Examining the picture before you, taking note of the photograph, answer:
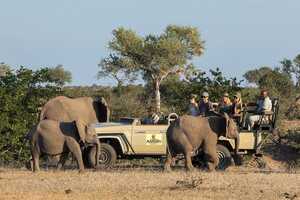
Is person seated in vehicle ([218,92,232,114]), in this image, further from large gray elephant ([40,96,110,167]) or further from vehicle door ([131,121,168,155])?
large gray elephant ([40,96,110,167])

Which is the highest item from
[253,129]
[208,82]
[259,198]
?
[208,82]

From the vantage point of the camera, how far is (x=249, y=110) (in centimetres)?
2123

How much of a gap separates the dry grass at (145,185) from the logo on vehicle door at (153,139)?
109 inches

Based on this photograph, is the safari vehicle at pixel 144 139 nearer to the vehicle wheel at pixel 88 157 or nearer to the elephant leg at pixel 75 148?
the vehicle wheel at pixel 88 157

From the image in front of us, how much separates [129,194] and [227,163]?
266 inches

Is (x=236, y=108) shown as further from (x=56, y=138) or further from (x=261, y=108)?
(x=56, y=138)

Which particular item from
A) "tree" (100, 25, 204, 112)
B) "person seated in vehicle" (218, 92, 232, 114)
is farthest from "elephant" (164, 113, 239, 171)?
"tree" (100, 25, 204, 112)

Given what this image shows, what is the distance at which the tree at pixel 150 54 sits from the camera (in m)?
66.3

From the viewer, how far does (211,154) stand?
1934 cm

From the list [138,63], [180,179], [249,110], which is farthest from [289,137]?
[138,63]

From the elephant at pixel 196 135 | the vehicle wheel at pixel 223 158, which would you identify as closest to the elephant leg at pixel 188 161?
the elephant at pixel 196 135

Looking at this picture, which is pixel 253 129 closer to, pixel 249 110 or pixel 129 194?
pixel 249 110

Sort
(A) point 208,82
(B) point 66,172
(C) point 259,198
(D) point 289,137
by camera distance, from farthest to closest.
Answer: (D) point 289,137
(A) point 208,82
(B) point 66,172
(C) point 259,198

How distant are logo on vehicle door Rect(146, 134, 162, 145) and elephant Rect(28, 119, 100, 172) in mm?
2260
